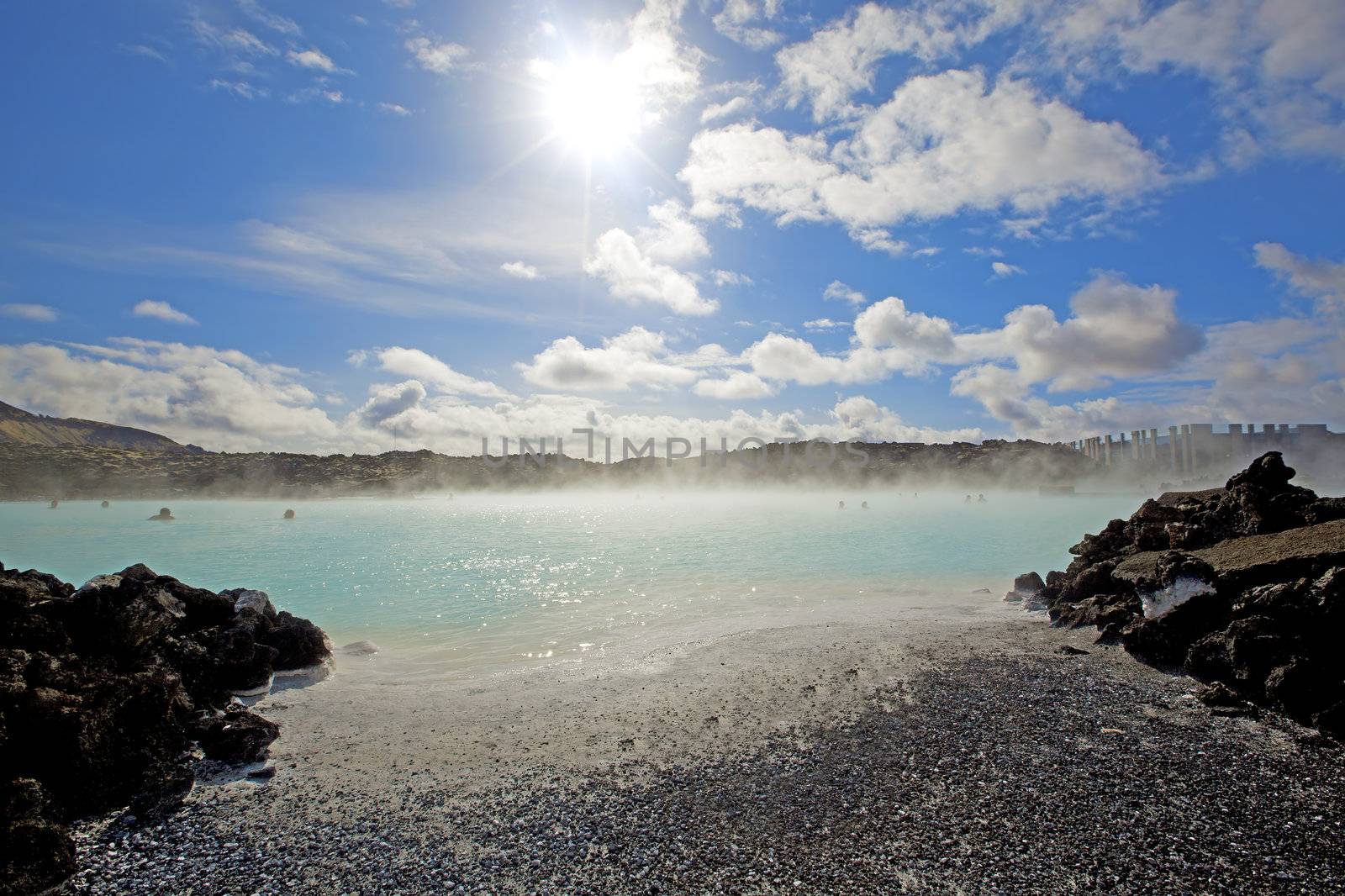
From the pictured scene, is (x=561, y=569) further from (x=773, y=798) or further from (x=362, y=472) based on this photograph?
(x=362, y=472)

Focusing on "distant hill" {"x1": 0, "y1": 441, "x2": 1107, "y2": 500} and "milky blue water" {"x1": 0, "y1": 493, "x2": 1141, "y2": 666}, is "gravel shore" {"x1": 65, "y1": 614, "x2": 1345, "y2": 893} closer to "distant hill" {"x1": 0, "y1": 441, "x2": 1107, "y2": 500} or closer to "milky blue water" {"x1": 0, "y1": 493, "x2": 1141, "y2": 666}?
"milky blue water" {"x1": 0, "y1": 493, "x2": 1141, "y2": 666}

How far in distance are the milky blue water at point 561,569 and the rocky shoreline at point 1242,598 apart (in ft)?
15.0

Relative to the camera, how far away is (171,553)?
3409cm

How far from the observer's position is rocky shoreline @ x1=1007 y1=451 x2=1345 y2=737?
8.16 meters

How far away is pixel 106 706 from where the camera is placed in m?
7.07

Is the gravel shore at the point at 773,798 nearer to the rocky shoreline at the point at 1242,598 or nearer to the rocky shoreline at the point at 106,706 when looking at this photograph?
the rocky shoreline at the point at 106,706

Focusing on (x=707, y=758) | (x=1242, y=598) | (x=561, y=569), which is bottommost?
(x=561, y=569)

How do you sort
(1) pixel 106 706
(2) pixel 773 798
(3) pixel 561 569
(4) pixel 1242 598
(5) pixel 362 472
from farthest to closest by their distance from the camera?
(5) pixel 362 472, (3) pixel 561 569, (4) pixel 1242 598, (1) pixel 106 706, (2) pixel 773 798

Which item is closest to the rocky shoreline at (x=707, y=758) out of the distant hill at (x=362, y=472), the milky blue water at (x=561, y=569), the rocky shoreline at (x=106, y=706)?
the rocky shoreline at (x=106, y=706)

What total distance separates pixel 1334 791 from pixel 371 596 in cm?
2228

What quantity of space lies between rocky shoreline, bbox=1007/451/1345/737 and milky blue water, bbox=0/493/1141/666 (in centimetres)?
458

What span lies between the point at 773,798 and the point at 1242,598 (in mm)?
8659

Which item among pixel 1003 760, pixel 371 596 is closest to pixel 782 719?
pixel 1003 760

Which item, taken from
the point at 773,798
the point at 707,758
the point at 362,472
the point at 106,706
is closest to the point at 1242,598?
the point at 773,798
